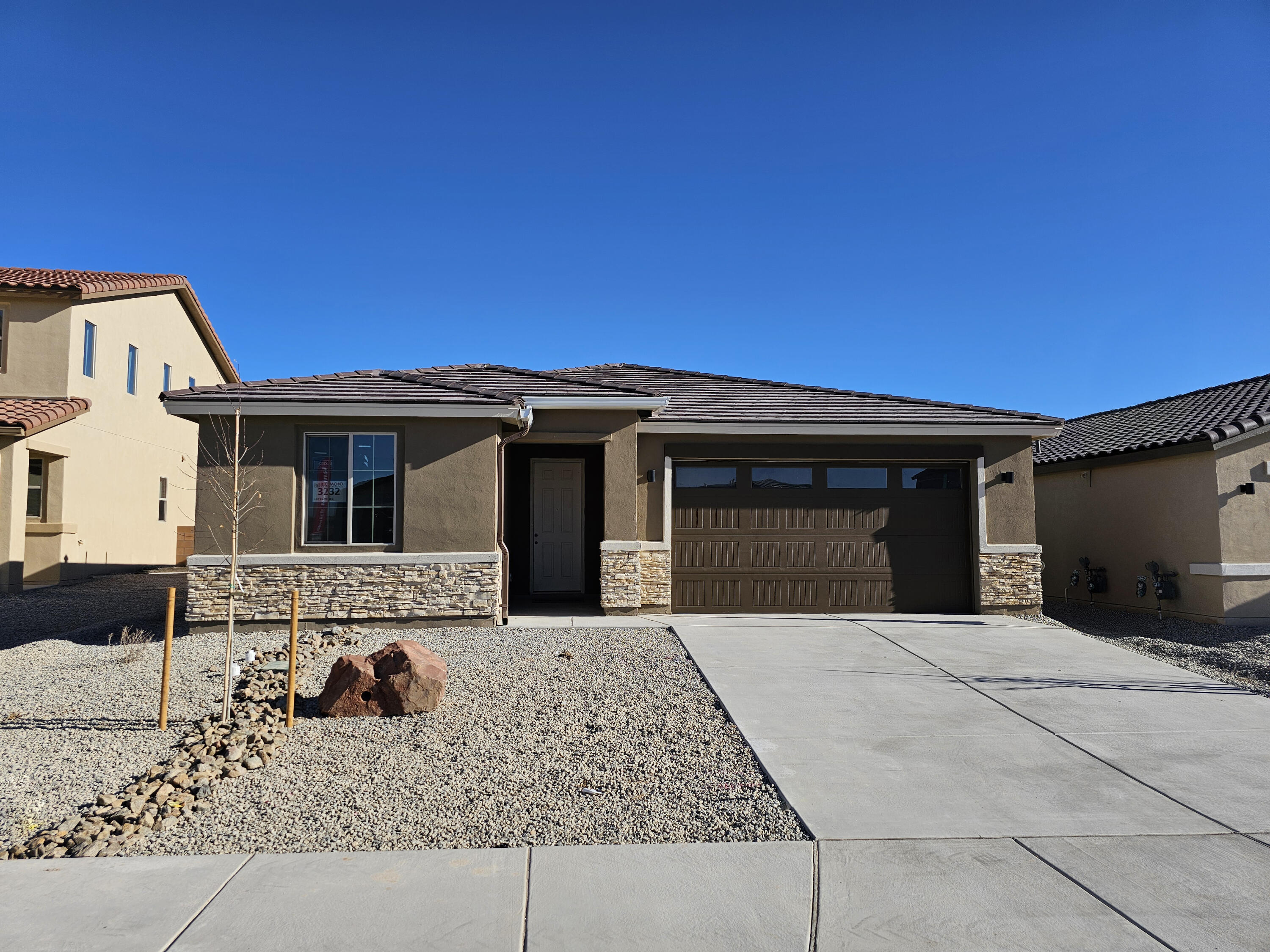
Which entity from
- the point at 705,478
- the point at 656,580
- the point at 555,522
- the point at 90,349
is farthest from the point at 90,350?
the point at 705,478

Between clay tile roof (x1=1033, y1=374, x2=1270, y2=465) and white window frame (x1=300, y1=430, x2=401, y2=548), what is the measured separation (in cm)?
1108

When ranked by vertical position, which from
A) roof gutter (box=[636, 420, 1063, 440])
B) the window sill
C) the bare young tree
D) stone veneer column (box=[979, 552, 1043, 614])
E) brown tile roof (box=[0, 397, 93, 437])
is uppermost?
brown tile roof (box=[0, 397, 93, 437])

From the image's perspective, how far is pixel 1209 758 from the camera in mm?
5684

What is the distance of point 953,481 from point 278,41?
37.2ft

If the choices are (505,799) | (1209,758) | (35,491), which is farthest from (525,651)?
(35,491)

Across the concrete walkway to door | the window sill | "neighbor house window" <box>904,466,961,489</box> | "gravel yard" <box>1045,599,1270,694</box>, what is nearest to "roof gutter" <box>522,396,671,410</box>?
the concrete walkway to door

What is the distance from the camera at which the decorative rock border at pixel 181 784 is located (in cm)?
411

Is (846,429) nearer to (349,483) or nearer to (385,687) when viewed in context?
(349,483)

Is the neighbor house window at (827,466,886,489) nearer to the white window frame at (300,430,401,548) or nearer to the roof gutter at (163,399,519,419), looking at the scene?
the roof gutter at (163,399,519,419)

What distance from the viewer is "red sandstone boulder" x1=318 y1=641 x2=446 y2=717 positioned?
6.40m

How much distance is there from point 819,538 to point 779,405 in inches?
87.0

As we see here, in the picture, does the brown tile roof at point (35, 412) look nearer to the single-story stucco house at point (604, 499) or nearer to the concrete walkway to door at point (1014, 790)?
the single-story stucco house at point (604, 499)

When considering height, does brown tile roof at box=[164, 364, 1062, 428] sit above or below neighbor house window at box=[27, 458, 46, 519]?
above

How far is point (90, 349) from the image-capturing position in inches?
664
